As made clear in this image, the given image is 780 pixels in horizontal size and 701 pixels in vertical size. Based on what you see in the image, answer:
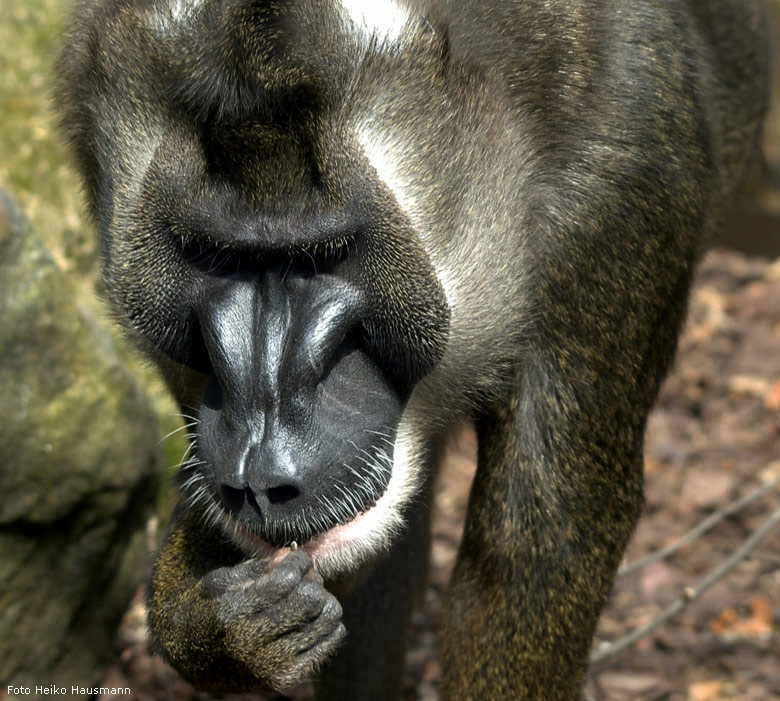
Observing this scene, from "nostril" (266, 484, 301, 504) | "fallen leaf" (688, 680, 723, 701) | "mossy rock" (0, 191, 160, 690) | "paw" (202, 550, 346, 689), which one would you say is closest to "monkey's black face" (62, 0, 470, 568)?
"nostril" (266, 484, 301, 504)

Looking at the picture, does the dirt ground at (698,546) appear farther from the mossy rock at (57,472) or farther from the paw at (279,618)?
the paw at (279,618)

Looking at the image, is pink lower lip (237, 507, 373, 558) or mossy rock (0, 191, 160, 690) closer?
pink lower lip (237, 507, 373, 558)

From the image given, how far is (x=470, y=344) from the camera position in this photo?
3445 millimetres

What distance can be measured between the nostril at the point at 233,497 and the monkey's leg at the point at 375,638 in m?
1.66

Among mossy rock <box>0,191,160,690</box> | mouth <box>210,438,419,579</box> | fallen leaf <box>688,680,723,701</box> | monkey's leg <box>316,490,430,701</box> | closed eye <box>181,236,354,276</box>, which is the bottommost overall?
fallen leaf <box>688,680,723,701</box>

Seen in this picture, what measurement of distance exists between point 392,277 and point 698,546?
3.58 meters

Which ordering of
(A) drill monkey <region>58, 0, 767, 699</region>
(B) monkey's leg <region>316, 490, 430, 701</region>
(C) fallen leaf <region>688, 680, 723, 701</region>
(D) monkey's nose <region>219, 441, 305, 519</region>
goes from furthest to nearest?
(C) fallen leaf <region>688, 680, 723, 701</region> → (B) monkey's leg <region>316, 490, 430, 701</region> → (A) drill monkey <region>58, 0, 767, 699</region> → (D) monkey's nose <region>219, 441, 305, 519</region>

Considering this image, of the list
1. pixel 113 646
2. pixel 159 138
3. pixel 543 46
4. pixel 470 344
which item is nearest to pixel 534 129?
pixel 543 46

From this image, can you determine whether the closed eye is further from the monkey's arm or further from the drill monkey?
the monkey's arm

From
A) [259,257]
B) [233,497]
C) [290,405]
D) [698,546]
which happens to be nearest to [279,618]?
[233,497]

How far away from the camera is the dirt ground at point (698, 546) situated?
5.29m

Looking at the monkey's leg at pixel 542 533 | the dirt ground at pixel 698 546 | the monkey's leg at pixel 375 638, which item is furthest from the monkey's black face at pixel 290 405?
the dirt ground at pixel 698 546

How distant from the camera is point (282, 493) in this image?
304 cm

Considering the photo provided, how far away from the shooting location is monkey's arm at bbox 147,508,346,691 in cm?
329
